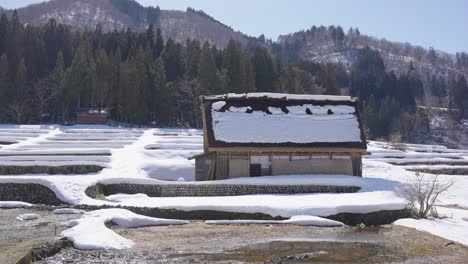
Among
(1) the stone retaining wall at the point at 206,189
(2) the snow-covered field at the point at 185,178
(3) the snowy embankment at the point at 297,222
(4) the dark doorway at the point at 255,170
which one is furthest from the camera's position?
(4) the dark doorway at the point at 255,170

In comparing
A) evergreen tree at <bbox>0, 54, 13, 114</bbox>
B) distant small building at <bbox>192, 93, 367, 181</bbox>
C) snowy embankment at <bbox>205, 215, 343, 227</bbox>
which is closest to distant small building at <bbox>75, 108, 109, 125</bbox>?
evergreen tree at <bbox>0, 54, 13, 114</bbox>

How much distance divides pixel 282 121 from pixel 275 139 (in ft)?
5.68

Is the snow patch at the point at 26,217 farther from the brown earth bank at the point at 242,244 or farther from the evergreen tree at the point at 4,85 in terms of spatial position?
the evergreen tree at the point at 4,85

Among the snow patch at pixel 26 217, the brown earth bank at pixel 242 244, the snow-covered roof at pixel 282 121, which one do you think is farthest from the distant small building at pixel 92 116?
the snow patch at pixel 26 217

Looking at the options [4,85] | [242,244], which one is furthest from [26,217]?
[4,85]

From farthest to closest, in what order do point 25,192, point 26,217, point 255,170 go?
1. point 255,170
2. point 25,192
3. point 26,217

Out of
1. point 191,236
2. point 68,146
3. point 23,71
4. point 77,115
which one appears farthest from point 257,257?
point 23,71

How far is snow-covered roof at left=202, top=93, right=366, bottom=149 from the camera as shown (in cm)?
2455

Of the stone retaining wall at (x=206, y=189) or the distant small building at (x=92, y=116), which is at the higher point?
the distant small building at (x=92, y=116)

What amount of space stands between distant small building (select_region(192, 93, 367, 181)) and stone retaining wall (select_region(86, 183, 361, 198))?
3414 millimetres

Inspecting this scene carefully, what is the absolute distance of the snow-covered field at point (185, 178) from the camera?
1739 centimetres

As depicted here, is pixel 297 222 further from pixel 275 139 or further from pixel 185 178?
pixel 185 178

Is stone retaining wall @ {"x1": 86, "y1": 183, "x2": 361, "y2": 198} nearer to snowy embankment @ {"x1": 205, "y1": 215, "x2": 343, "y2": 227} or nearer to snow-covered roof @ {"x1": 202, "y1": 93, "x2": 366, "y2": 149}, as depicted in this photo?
snow-covered roof @ {"x1": 202, "y1": 93, "x2": 366, "y2": 149}

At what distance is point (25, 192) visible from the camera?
19.8 metres
